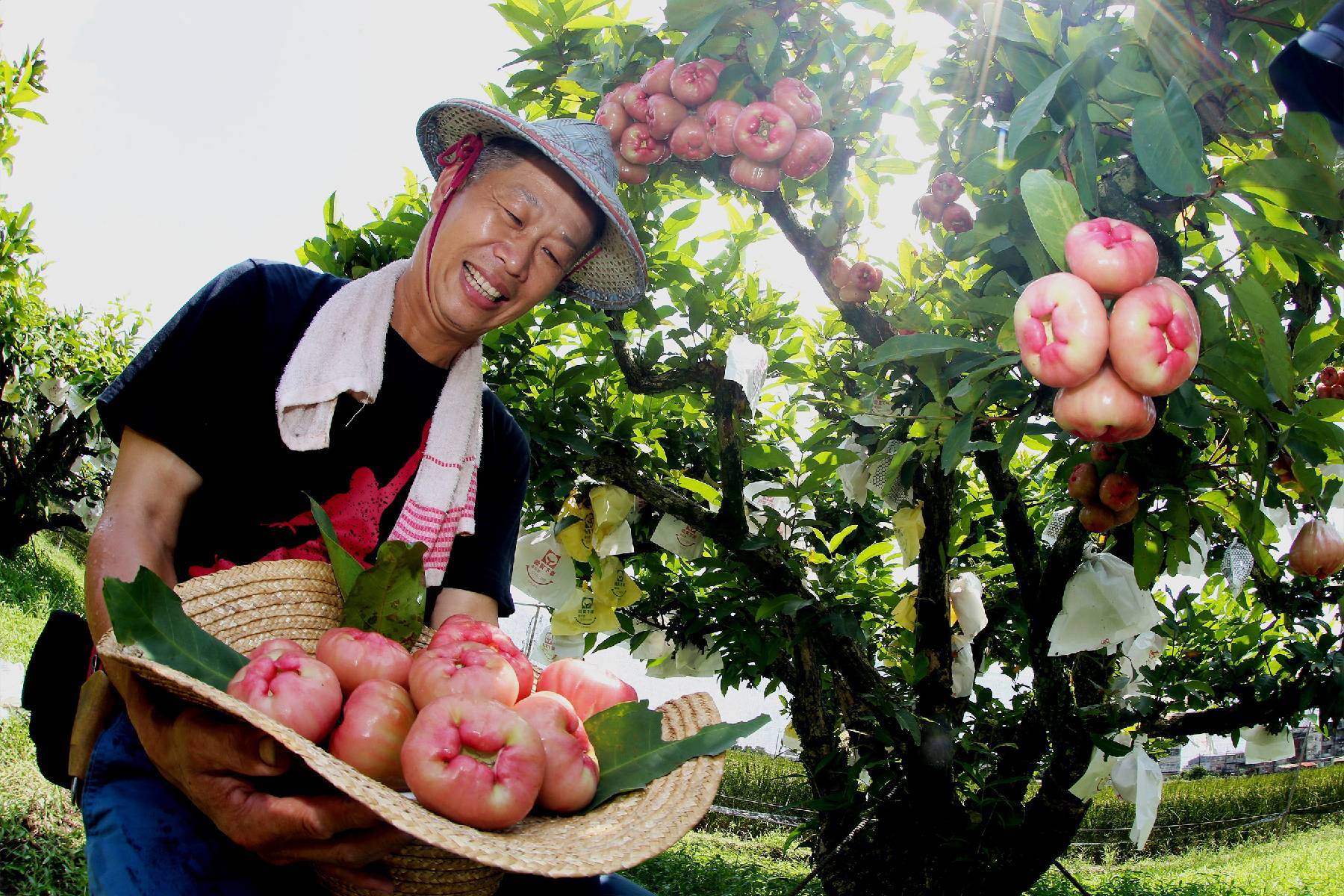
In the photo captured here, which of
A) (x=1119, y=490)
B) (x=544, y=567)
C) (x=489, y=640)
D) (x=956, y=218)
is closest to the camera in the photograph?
(x=489, y=640)

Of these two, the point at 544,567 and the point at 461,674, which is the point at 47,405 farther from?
the point at 461,674

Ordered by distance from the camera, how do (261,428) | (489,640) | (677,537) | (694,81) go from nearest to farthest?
(489,640) → (261,428) → (694,81) → (677,537)

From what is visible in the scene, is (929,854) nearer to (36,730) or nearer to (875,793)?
(875,793)

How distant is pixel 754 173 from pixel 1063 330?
1034mm

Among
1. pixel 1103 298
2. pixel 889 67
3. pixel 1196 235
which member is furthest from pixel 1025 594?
pixel 1103 298

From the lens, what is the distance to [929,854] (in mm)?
2646

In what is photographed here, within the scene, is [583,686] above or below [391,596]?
below

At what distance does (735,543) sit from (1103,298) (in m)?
1.59

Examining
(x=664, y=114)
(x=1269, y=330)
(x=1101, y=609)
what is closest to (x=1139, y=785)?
(x=1101, y=609)

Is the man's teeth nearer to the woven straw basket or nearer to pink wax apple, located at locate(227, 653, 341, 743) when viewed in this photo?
the woven straw basket

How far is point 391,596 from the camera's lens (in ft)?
4.04

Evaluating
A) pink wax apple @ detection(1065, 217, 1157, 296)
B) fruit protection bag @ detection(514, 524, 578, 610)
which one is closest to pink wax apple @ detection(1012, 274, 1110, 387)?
pink wax apple @ detection(1065, 217, 1157, 296)

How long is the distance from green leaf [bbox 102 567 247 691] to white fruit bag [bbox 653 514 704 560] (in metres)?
1.84

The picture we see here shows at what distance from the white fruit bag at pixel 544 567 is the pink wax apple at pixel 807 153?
1500 mm
